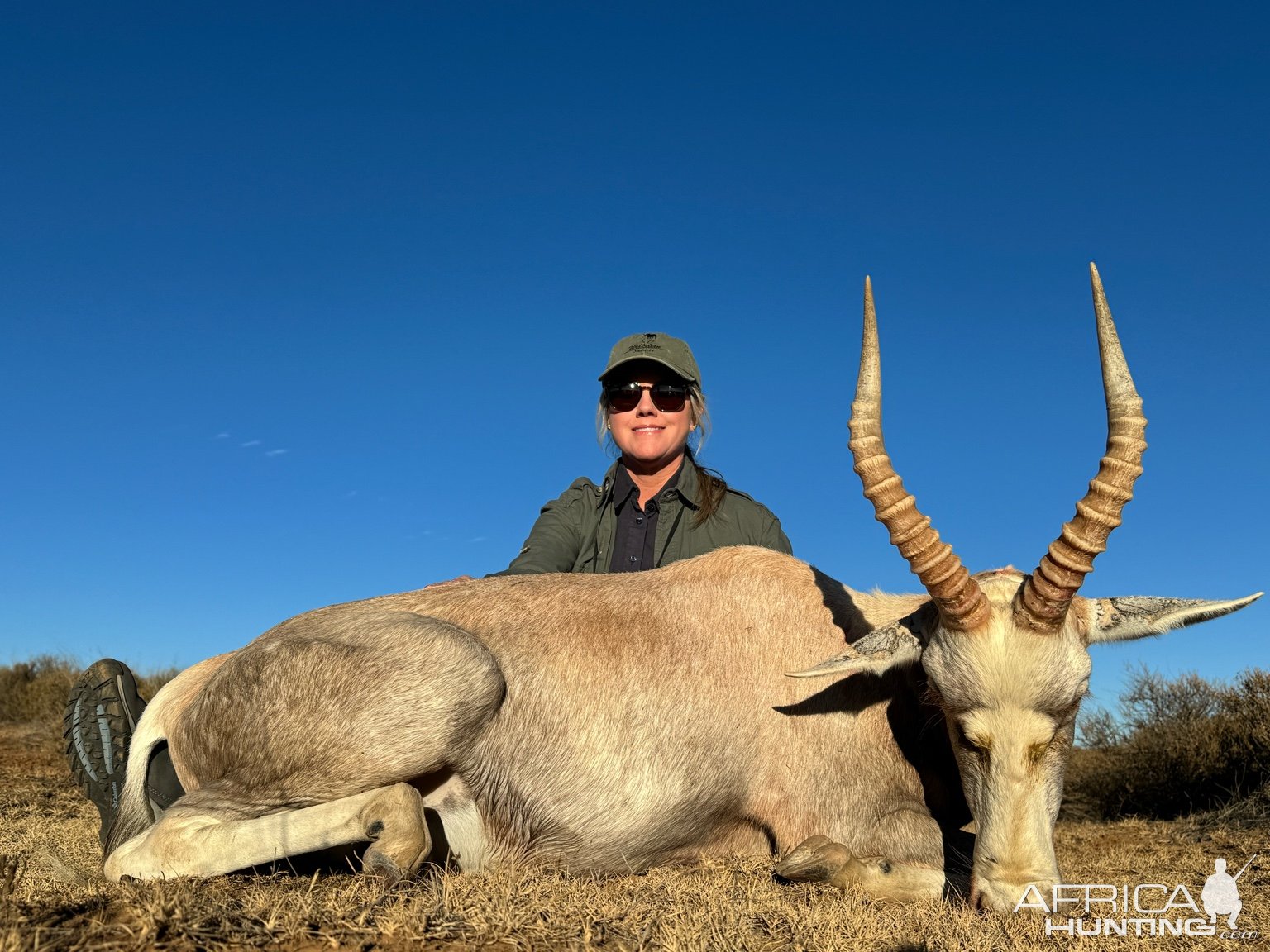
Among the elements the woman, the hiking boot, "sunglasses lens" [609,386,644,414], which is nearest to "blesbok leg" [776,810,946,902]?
the woman

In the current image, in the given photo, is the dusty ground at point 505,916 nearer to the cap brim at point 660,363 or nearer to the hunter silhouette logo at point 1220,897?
the hunter silhouette logo at point 1220,897

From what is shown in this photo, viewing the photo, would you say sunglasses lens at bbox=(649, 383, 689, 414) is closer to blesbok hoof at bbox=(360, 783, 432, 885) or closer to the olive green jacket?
the olive green jacket

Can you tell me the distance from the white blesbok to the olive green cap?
91.8 inches

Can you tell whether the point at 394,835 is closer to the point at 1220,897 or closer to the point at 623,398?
the point at 1220,897

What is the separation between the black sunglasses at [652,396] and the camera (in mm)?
7664

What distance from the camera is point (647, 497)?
7754 mm

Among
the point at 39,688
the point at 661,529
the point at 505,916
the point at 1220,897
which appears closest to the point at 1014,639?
the point at 1220,897

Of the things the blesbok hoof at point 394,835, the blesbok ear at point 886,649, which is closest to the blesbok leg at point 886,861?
the blesbok ear at point 886,649

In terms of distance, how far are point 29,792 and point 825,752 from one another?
24.3 feet

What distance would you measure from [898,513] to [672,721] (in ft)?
4.67

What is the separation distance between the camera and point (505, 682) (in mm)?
4734

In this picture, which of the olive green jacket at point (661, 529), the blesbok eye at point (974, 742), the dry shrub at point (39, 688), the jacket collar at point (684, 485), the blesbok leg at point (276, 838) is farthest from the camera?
the dry shrub at point (39, 688)

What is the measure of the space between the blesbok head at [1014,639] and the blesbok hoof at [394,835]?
176cm

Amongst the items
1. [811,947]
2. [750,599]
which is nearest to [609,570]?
[750,599]
